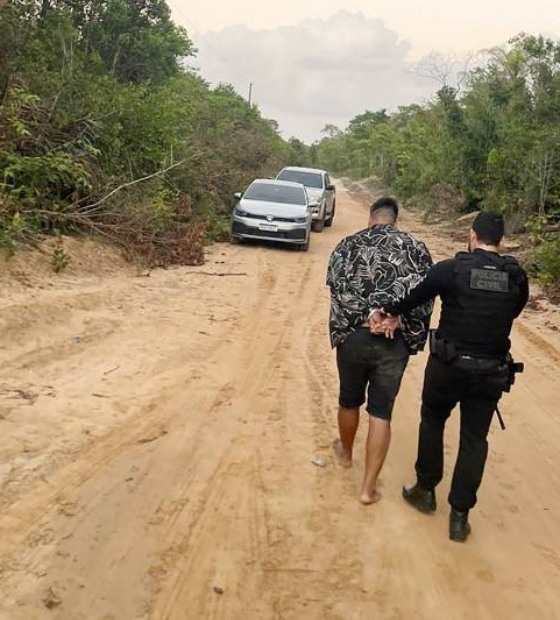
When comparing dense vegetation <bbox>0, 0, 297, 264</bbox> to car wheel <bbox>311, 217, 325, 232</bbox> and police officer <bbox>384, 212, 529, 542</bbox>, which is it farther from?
police officer <bbox>384, 212, 529, 542</bbox>

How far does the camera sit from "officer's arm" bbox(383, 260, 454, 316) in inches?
142

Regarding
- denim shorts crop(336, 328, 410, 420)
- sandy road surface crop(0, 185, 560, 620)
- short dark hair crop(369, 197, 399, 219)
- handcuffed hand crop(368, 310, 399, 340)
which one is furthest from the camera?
short dark hair crop(369, 197, 399, 219)

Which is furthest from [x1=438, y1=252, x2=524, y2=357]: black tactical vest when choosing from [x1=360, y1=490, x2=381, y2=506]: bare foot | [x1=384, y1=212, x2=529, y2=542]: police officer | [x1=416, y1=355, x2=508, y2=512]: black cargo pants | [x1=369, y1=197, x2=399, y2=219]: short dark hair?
[x1=360, y1=490, x2=381, y2=506]: bare foot

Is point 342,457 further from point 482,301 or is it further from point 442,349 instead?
point 482,301

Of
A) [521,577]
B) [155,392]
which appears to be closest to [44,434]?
[155,392]

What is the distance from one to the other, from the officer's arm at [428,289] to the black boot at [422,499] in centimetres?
110

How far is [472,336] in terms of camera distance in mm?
3629

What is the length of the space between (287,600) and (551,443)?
3033 mm

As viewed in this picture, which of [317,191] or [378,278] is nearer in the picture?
[378,278]

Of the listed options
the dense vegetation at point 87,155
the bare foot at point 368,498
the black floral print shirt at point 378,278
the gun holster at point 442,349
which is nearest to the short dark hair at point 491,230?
the black floral print shirt at point 378,278

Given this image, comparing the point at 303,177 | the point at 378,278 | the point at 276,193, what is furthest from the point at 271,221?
the point at 378,278

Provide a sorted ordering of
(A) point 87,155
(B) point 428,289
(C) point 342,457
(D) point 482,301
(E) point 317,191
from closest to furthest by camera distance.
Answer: (D) point 482,301 → (B) point 428,289 → (C) point 342,457 → (A) point 87,155 → (E) point 317,191

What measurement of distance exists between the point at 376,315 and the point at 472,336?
1.81 feet

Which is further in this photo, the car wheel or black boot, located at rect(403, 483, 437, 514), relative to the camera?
the car wheel
